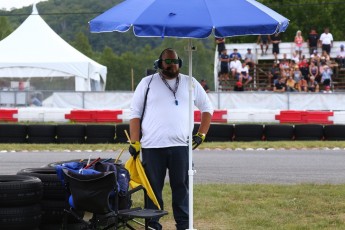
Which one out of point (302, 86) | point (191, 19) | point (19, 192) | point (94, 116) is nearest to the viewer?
point (191, 19)

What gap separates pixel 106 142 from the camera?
18.7 m

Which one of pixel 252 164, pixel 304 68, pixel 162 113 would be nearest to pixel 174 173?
pixel 162 113

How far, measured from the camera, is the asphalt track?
12.1 metres

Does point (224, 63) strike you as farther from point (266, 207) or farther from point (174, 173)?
point (174, 173)

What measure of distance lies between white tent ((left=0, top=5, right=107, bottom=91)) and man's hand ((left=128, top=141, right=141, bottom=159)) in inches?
953

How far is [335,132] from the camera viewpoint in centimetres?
1939

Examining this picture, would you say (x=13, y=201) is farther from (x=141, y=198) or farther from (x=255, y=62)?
(x=255, y=62)

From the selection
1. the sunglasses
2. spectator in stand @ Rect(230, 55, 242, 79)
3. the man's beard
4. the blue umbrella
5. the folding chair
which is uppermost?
spectator in stand @ Rect(230, 55, 242, 79)

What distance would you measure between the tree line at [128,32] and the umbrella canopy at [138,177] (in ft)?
108

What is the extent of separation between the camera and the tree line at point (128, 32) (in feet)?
206

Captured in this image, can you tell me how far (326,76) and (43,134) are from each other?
14.9 m

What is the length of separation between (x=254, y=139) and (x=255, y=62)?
49.7 ft

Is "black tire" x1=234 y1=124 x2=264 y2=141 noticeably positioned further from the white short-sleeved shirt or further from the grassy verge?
the white short-sleeved shirt

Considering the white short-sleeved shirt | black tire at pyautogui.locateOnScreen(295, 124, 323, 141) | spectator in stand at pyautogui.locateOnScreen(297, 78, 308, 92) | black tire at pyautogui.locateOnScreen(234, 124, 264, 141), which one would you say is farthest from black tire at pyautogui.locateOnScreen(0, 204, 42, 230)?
spectator in stand at pyautogui.locateOnScreen(297, 78, 308, 92)
